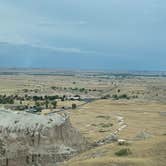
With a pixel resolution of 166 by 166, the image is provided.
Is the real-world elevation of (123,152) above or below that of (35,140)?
above

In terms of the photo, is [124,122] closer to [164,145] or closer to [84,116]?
[84,116]

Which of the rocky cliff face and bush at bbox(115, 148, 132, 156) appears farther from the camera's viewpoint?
the rocky cliff face

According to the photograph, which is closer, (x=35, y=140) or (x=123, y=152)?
(x=123, y=152)

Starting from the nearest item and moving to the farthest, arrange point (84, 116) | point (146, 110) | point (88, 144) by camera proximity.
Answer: point (88, 144), point (84, 116), point (146, 110)

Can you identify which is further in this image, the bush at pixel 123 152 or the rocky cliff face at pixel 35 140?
the rocky cliff face at pixel 35 140

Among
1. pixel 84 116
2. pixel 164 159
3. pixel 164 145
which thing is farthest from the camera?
pixel 84 116

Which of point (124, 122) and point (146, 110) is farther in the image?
point (146, 110)

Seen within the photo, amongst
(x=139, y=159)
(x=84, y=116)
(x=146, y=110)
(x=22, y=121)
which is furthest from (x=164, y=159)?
Answer: (x=146, y=110)
